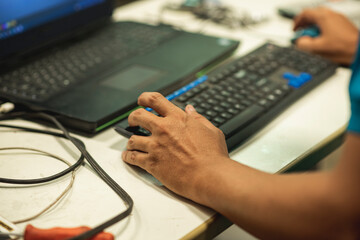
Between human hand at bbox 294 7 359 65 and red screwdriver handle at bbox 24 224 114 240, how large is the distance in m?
0.75

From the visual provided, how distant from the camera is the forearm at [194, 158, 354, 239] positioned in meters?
0.47

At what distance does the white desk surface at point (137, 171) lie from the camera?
21.0 inches

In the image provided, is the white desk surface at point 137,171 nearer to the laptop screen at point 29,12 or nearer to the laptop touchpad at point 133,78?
the laptop touchpad at point 133,78

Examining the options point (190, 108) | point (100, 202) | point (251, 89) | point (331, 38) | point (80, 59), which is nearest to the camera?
point (100, 202)

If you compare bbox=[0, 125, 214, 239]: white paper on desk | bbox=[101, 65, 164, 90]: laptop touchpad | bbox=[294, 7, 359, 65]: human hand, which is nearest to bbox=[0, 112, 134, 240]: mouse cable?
bbox=[0, 125, 214, 239]: white paper on desk

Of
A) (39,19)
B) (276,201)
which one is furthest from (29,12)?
(276,201)

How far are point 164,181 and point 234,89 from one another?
10.8 inches

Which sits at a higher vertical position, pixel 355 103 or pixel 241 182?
pixel 355 103

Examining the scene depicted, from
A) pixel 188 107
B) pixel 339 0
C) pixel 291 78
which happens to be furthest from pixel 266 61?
pixel 339 0

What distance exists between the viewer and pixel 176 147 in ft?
1.94

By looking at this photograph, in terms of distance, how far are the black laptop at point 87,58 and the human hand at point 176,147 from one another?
0.10 meters

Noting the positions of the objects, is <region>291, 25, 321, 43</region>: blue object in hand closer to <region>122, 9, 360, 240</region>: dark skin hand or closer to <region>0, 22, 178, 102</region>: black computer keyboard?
<region>0, 22, 178, 102</region>: black computer keyboard

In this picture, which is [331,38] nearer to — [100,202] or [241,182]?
[241,182]

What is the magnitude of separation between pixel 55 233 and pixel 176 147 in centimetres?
20
